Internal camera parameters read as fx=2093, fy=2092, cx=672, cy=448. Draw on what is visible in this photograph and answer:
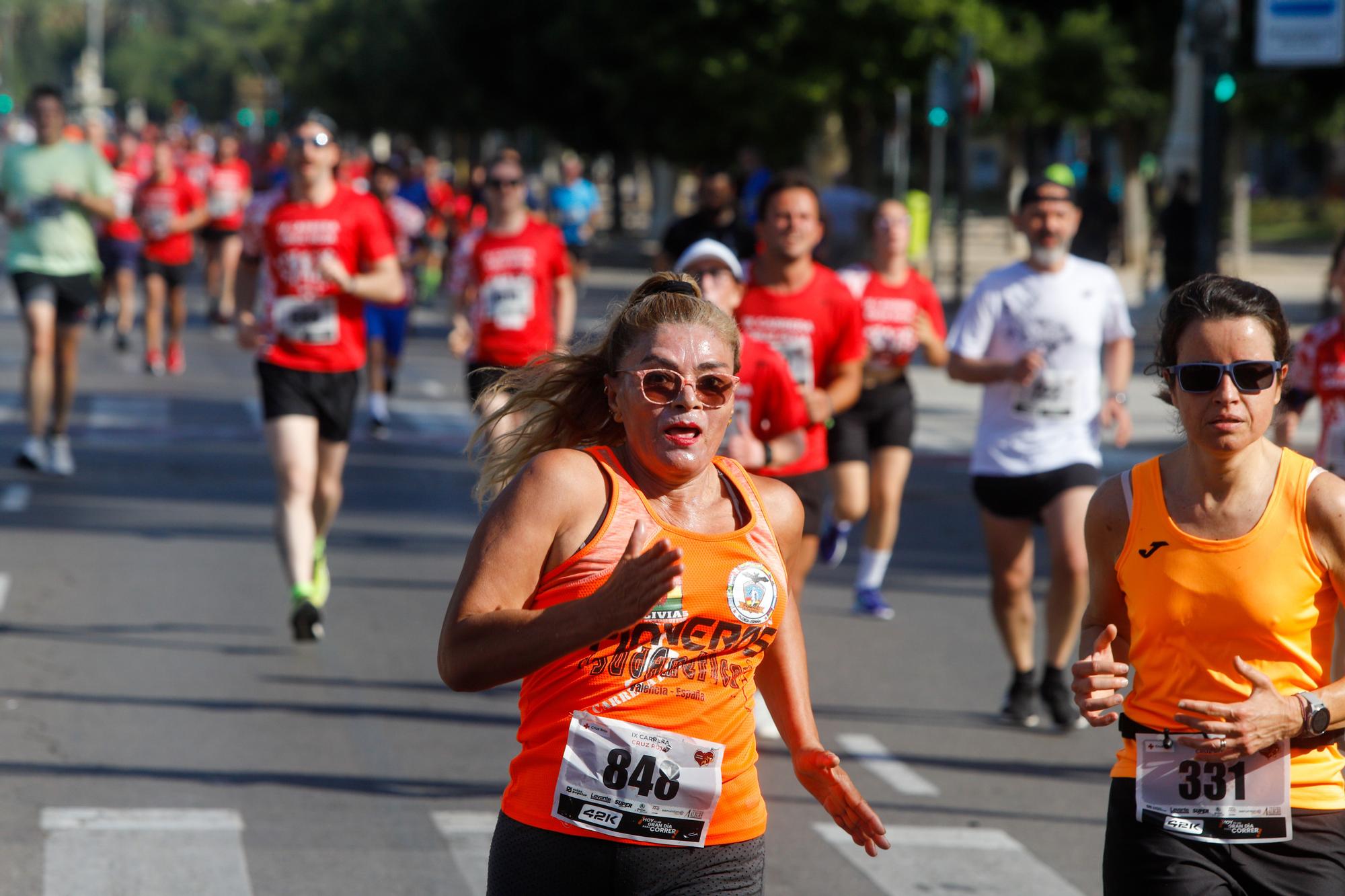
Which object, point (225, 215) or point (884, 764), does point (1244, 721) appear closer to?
point (884, 764)

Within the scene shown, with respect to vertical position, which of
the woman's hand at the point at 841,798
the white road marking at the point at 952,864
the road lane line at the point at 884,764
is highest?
the woman's hand at the point at 841,798

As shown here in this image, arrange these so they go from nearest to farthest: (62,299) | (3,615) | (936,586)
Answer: (3,615), (936,586), (62,299)

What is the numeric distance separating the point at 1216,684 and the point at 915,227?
29.1 meters

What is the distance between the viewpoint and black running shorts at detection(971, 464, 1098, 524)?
7.43m

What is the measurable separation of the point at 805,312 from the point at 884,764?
1.67m

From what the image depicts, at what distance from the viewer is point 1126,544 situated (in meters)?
3.81

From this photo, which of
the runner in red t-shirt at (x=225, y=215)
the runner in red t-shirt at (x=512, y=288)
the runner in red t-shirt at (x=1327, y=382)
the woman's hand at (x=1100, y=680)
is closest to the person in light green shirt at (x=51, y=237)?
the runner in red t-shirt at (x=512, y=288)

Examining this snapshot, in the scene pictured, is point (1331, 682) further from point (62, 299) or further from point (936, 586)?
point (62, 299)

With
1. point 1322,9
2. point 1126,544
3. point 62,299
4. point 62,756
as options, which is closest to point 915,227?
point 1322,9

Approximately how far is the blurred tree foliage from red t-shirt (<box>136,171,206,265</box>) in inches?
380

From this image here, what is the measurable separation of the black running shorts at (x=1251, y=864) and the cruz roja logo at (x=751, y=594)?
33.2 inches

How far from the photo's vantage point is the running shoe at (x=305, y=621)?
836 cm

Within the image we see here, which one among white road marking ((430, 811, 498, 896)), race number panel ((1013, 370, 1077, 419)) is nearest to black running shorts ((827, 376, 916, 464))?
race number panel ((1013, 370, 1077, 419))

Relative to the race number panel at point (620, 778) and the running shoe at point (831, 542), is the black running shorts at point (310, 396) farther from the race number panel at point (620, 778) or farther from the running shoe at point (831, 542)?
the race number panel at point (620, 778)
